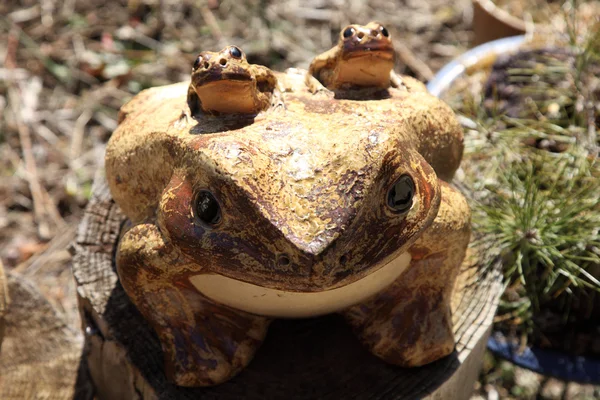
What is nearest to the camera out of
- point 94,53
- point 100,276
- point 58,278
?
point 100,276

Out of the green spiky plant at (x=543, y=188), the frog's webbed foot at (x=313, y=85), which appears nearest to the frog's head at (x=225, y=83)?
the frog's webbed foot at (x=313, y=85)

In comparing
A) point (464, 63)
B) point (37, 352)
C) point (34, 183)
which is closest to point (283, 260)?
point (37, 352)

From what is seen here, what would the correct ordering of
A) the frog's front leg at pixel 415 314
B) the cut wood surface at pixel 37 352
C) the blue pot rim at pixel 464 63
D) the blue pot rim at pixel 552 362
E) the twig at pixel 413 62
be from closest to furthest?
the frog's front leg at pixel 415 314, the cut wood surface at pixel 37 352, the blue pot rim at pixel 552 362, the blue pot rim at pixel 464 63, the twig at pixel 413 62

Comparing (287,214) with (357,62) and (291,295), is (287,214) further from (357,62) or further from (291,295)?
(357,62)

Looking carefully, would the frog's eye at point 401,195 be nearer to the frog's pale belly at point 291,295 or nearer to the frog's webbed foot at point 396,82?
the frog's pale belly at point 291,295

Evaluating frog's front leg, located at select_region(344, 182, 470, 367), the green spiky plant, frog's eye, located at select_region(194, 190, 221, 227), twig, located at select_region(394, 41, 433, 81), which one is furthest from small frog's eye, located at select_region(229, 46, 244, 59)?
twig, located at select_region(394, 41, 433, 81)

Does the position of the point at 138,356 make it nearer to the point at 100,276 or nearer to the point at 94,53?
the point at 100,276

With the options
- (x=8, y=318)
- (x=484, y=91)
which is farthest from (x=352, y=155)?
(x=484, y=91)
